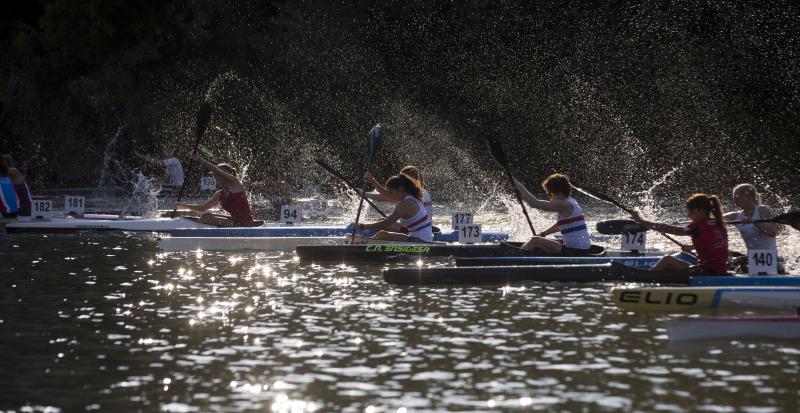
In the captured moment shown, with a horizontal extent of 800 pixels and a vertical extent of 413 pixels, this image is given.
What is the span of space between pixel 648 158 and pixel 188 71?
1735 cm

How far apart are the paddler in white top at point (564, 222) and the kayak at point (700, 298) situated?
3.61 m

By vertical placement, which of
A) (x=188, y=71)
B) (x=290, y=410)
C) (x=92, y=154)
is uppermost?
(x=188, y=71)

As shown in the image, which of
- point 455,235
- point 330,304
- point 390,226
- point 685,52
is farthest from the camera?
point 685,52

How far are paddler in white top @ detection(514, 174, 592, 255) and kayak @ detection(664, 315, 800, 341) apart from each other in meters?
5.34

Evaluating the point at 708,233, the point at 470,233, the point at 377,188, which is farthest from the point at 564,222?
the point at 377,188

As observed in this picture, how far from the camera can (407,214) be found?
723 inches

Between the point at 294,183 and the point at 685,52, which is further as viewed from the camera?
the point at 294,183

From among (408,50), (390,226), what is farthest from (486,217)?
(408,50)

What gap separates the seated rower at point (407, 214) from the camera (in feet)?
59.7

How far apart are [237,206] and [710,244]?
9967mm

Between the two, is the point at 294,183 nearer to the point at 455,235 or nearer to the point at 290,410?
the point at 455,235

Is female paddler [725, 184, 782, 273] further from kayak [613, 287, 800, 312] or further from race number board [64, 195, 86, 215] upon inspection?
race number board [64, 195, 86, 215]

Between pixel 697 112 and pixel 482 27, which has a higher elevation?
pixel 482 27

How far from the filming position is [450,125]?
45.5 metres
